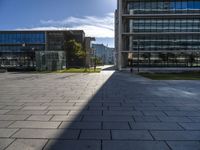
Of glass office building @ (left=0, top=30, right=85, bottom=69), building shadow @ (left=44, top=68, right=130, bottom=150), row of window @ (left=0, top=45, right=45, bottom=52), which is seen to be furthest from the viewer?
row of window @ (left=0, top=45, right=45, bottom=52)

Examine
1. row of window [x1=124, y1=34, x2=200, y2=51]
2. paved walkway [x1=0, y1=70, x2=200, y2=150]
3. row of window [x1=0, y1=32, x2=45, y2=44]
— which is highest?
row of window [x1=0, y1=32, x2=45, y2=44]

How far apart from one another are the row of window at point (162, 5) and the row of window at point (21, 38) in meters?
37.3

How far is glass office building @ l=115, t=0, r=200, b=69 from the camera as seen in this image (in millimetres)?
58531

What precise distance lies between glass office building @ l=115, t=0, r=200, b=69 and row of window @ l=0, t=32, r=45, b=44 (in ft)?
→ 115

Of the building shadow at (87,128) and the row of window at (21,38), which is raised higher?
the row of window at (21,38)

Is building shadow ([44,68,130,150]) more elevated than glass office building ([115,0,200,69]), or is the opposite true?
glass office building ([115,0,200,69])

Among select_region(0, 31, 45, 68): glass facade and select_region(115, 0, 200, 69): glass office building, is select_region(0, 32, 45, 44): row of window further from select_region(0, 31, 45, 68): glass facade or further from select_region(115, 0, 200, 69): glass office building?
select_region(115, 0, 200, 69): glass office building

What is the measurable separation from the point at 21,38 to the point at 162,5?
1924 inches

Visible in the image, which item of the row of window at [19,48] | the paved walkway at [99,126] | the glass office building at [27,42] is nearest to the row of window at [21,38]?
the glass office building at [27,42]

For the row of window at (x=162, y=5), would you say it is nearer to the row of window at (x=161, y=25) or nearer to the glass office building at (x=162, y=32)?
the glass office building at (x=162, y=32)

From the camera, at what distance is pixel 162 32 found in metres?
58.8

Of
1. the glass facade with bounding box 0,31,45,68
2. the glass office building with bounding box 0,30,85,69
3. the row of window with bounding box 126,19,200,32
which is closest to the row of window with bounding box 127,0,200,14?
the row of window with bounding box 126,19,200,32

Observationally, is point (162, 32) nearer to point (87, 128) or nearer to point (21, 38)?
point (21, 38)

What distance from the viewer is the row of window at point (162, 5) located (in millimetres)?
58531
